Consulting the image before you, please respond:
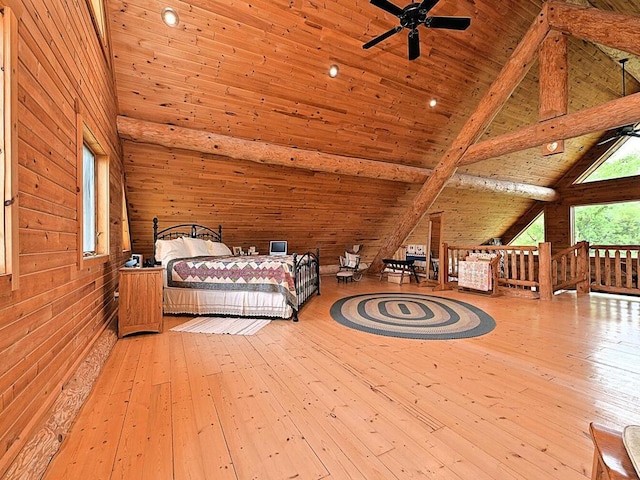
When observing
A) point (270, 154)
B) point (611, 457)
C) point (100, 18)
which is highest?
point (100, 18)

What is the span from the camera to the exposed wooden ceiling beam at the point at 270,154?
13.4 feet

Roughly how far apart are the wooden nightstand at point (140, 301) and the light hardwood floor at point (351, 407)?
144mm

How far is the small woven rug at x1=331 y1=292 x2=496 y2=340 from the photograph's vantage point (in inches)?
132

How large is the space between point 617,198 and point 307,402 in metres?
10.4

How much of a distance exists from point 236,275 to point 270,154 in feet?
7.15

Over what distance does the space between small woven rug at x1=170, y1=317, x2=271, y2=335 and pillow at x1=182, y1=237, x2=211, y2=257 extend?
1.22m

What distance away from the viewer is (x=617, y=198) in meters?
7.81

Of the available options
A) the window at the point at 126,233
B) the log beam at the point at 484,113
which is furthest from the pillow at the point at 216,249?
the log beam at the point at 484,113

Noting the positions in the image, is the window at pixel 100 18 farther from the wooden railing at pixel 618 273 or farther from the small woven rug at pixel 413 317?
the wooden railing at pixel 618 273

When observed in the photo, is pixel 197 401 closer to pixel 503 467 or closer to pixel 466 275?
pixel 503 467

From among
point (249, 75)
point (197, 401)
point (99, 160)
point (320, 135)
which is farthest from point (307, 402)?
point (320, 135)

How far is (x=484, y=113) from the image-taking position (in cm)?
543

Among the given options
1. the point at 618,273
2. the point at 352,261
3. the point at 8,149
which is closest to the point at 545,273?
the point at 618,273

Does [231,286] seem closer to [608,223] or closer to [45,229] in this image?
[45,229]
